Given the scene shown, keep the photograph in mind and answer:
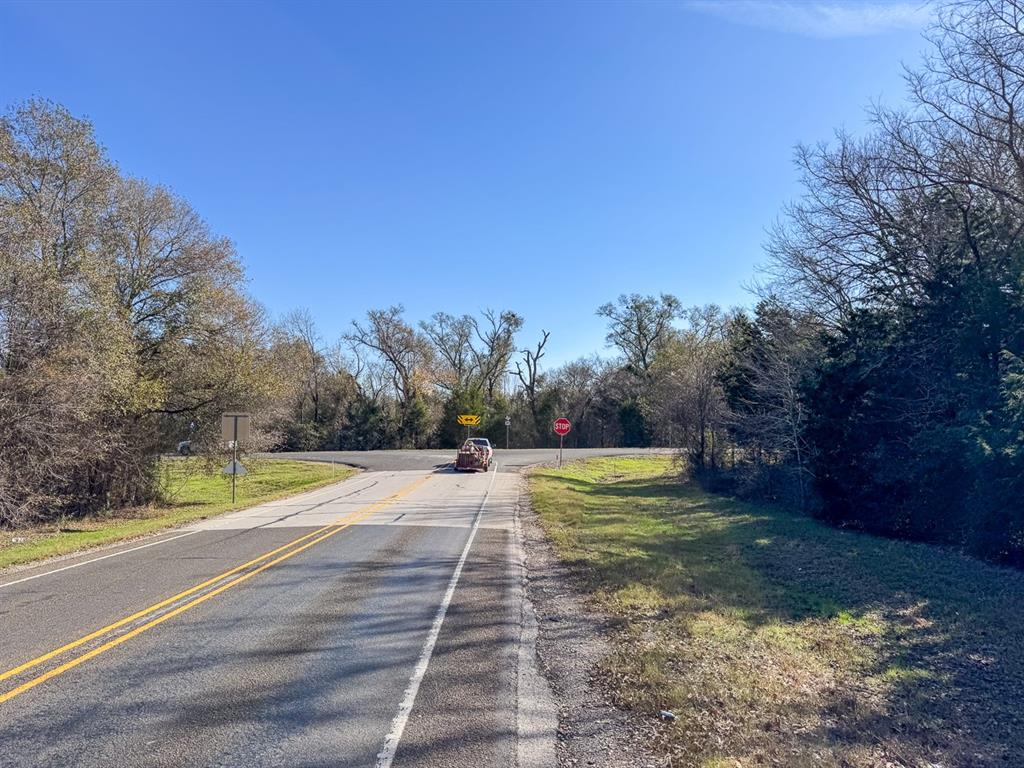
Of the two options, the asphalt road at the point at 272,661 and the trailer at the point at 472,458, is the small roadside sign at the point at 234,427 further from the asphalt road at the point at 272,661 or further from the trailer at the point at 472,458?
the trailer at the point at 472,458

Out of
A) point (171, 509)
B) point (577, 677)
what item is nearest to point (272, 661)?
point (577, 677)

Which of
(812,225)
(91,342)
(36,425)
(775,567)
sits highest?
(812,225)

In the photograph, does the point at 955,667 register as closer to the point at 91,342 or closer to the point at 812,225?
the point at 812,225

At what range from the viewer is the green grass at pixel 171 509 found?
14.7 meters

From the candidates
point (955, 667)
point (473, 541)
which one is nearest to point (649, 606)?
point (955, 667)

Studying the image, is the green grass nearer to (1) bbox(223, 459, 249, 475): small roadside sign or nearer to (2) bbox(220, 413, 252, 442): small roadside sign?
(1) bbox(223, 459, 249, 475): small roadside sign

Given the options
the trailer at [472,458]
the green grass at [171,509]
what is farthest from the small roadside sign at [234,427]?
the trailer at [472,458]

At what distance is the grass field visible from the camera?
467 cm

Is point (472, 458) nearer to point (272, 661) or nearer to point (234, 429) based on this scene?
point (234, 429)

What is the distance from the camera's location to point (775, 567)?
11336mm

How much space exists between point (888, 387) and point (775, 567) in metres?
6.54

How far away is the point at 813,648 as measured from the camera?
267 inches

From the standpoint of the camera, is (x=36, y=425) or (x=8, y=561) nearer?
(x=8, y=561)

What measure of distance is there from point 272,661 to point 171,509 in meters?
21.6
